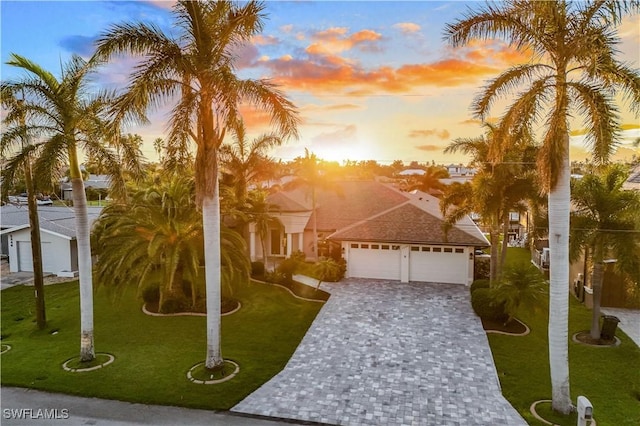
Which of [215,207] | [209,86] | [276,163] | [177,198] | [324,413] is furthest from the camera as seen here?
[276,163]

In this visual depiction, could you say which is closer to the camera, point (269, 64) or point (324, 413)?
point (324, 413)

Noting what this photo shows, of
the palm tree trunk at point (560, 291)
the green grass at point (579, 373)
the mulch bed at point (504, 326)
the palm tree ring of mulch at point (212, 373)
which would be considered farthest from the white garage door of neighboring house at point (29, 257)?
the palm tree trunk at point (560, 291)

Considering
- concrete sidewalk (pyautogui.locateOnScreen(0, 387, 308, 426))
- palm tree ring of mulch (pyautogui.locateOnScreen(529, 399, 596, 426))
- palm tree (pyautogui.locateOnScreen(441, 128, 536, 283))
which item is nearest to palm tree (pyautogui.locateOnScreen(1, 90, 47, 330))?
concrete sidewalk (pyautogui.locateOnScreen(0, 387, 308, 426))

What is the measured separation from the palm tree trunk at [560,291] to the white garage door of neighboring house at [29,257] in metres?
26.4

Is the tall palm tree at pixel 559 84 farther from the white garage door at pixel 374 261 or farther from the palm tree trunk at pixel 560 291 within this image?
the white garage door at pixel 374 261

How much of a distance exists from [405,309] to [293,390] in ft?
26.3

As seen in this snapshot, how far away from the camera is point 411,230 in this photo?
935 inches

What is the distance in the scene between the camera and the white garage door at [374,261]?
78.1 ft

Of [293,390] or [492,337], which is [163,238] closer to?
[293,390]

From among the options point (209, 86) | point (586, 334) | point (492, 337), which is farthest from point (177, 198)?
point (586, 334)

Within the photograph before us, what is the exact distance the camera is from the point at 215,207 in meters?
13.3

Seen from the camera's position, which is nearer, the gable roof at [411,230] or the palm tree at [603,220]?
the palm tree at [603,220]

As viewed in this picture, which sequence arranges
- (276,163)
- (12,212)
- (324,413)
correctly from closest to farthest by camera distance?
(324,413) < (276,163) < (12,212)

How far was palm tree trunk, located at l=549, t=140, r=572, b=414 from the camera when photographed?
37.1 feet
